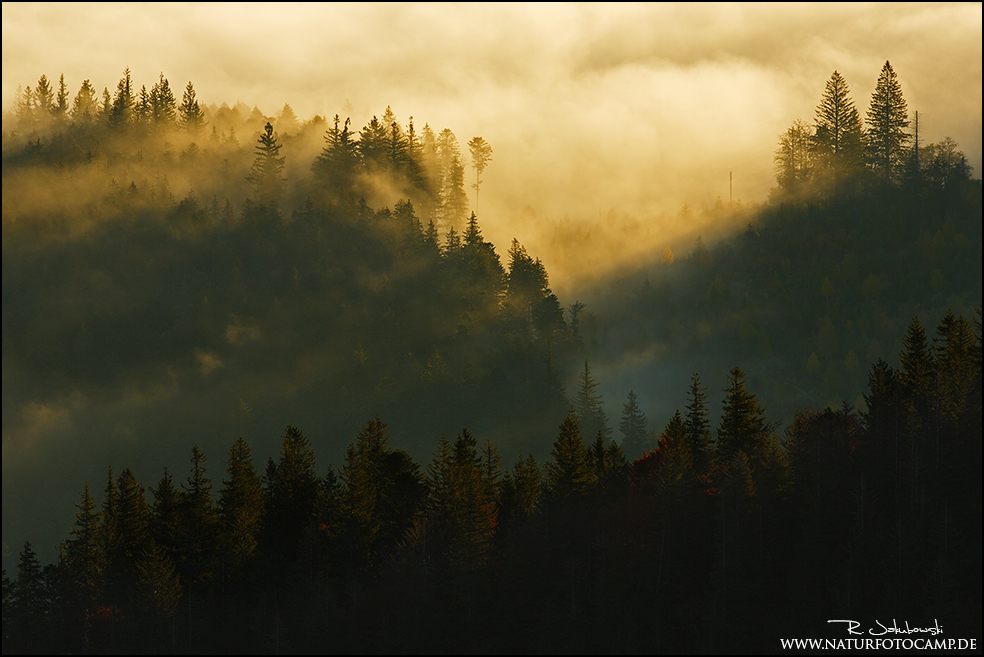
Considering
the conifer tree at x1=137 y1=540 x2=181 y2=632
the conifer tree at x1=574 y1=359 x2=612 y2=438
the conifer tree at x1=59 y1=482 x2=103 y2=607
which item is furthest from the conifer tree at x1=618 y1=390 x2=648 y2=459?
the conifer tree at x1=59 y1=482 x2=103 y2=607

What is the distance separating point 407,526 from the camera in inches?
2817

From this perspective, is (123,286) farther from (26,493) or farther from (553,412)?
(553,412)

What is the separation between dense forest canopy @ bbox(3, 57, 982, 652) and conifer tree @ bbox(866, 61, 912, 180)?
0.63 metres

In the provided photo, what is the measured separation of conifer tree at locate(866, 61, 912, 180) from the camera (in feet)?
573

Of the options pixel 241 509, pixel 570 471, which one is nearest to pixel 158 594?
pixel 241 509

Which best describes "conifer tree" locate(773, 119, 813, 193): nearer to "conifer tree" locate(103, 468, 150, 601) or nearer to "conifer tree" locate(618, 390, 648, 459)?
"conifer tree" locate(618, 390, 648, 459)

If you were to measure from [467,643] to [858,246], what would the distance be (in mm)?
144184

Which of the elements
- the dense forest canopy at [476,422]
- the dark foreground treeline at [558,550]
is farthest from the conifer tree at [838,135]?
the dark foreground treeline at [558,550]

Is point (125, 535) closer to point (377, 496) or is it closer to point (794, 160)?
point (377, 496)

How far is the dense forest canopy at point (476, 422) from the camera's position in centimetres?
6369

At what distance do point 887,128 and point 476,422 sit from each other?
10278cm
